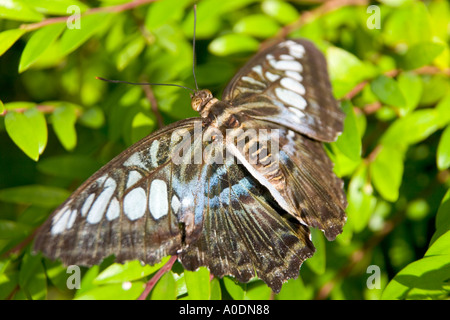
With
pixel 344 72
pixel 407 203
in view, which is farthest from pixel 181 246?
pixel 407 203

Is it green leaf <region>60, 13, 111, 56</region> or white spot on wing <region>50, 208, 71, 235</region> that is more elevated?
green leaf <region>60, 13, 111, 56</region>

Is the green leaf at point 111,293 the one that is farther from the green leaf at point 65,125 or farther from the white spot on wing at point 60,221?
the green leaf at point 65,125

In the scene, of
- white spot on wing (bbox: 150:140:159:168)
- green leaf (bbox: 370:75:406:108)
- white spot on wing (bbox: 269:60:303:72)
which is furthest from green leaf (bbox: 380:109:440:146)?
white spot on wing (bbox: 150:140:159:168)

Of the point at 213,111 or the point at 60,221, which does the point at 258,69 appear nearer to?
the point at 213,111

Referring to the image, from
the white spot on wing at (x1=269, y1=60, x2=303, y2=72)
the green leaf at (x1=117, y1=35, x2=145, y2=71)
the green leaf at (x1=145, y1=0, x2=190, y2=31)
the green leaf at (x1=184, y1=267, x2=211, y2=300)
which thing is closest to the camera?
the green leaf at (x1=184, y1=267, x2=211, y2=300)

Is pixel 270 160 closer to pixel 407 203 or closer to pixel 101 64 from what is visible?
pixel 407 203

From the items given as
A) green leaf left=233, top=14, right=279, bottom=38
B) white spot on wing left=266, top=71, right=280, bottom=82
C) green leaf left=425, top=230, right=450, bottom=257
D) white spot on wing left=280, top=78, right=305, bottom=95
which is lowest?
green leaf left=425, top=230, right=450, bottom=257

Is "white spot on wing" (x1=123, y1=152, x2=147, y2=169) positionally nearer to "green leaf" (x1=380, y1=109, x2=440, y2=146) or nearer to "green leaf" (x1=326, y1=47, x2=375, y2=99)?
"green leaf" (x1=326, y1=47, x2=375, y2=99)

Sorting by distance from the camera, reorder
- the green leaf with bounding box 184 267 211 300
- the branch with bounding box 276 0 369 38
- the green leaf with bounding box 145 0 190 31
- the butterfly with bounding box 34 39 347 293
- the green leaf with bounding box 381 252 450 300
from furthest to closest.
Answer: the branch with bounding box 276 0 369 38 < the green leaf with bounding box 145 0 190 31 < the green leaf with bounding box 184 267 211 300 < the butterfly with bounding box 34 39 347 293 < the green leaf with bounding box 381 252 450 300

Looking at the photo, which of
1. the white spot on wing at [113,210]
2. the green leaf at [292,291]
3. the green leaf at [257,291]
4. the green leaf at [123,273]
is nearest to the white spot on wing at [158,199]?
the white spot on wing at [113,210]
